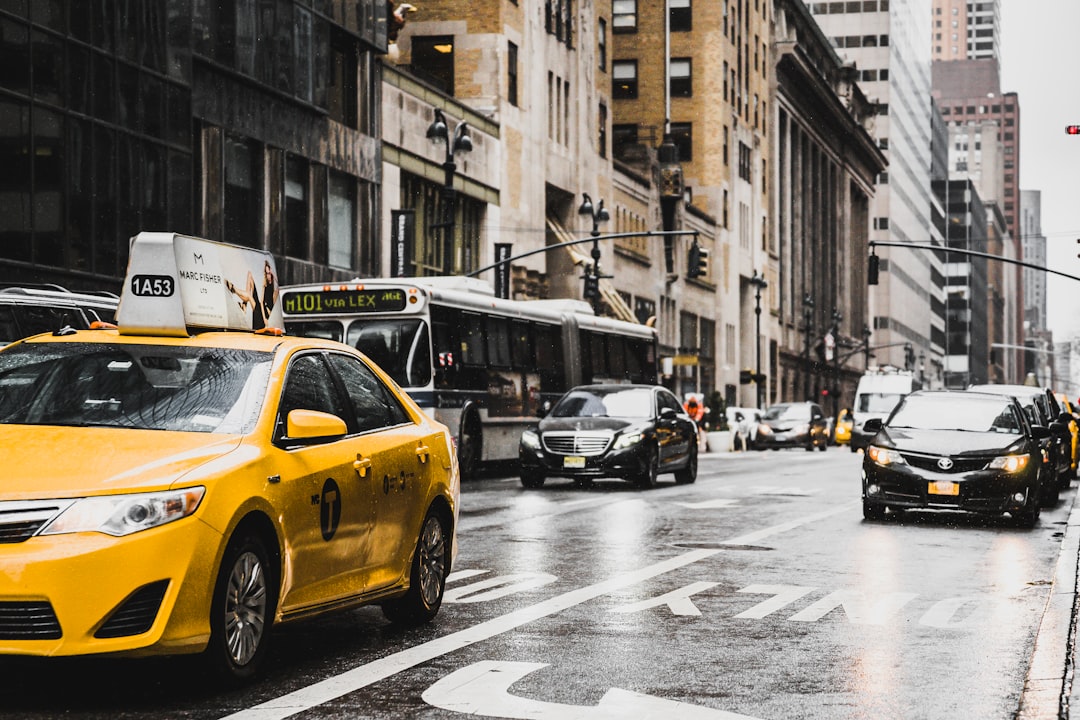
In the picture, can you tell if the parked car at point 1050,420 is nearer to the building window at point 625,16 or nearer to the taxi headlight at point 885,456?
the taxi headlight at point 885,456

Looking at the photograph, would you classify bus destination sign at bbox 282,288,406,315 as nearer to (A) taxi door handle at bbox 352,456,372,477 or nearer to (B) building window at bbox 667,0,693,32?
(A) taxi door handle at bbox 352,456,372,477

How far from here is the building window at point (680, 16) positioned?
3620 inches

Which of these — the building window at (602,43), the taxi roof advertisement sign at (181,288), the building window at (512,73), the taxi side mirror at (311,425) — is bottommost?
the taxi side mirror at (311,425)

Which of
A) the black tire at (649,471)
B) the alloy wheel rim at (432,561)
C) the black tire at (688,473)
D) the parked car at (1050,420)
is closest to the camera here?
the alloy wheel rim at (432,561)

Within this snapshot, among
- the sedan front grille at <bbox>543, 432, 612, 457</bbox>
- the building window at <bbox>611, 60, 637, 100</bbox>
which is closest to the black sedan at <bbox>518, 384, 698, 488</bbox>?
the sedan front grille at <bbox>543, 432, 612, 457</bbox>

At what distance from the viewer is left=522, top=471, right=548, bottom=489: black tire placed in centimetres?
2700

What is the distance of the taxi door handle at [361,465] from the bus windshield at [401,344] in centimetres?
1888

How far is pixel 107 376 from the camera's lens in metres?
8.23

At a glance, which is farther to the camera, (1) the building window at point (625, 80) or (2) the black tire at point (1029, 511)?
(1) the building window at point (625, 80)

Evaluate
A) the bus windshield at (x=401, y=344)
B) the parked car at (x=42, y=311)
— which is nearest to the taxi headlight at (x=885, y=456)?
the parked car at (x=42, y=311)

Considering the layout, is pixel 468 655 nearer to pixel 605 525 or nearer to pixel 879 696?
pixel 879 696

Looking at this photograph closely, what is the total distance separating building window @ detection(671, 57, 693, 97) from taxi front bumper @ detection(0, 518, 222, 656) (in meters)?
86.8

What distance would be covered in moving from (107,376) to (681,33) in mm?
86313

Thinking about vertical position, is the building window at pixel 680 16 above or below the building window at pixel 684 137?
above
